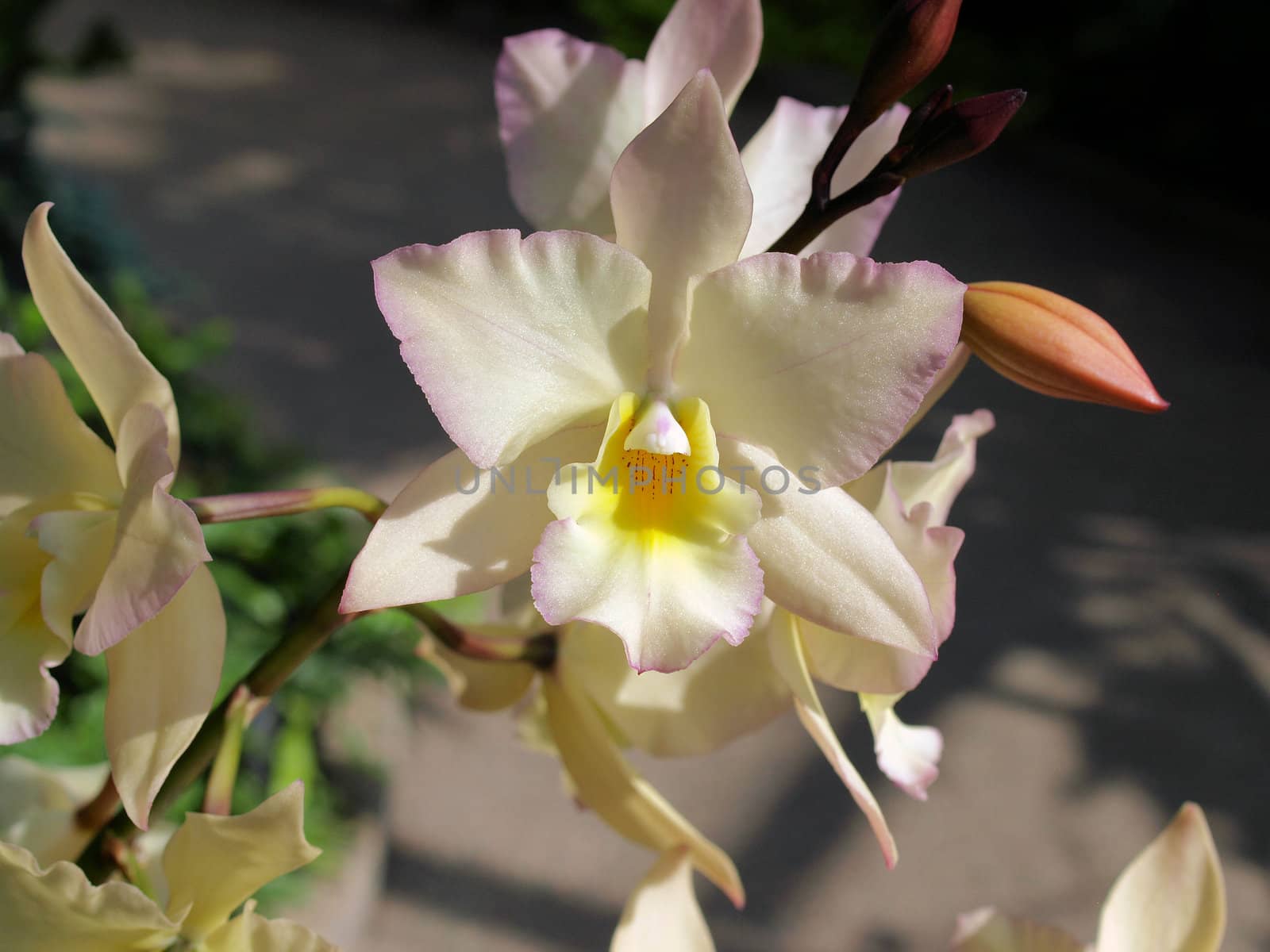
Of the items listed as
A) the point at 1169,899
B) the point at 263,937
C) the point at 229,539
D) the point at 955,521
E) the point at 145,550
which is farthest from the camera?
the point at 955,521

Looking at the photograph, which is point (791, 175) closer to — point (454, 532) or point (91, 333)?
point (454, 532)

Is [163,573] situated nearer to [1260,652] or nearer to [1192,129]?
[1260,652]

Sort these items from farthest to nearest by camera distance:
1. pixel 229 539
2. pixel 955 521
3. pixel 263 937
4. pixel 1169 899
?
pixel 955 521 → pixel 229 539 → pixel 1169 899 → pixel 263 937

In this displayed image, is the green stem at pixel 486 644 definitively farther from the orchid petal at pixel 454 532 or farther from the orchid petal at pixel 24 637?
the orchid petal at pixel 24 637

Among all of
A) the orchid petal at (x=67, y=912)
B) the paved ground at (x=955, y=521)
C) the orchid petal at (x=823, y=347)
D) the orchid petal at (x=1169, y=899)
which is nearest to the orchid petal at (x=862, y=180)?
the orchid petal at (x=823, y=347)

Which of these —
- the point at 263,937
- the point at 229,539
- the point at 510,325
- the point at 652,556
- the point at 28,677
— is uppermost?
the point at 510,325

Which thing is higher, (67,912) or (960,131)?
(960,131)

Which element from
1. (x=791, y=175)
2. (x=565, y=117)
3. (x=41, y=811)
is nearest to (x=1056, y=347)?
(x=791, y=175)
